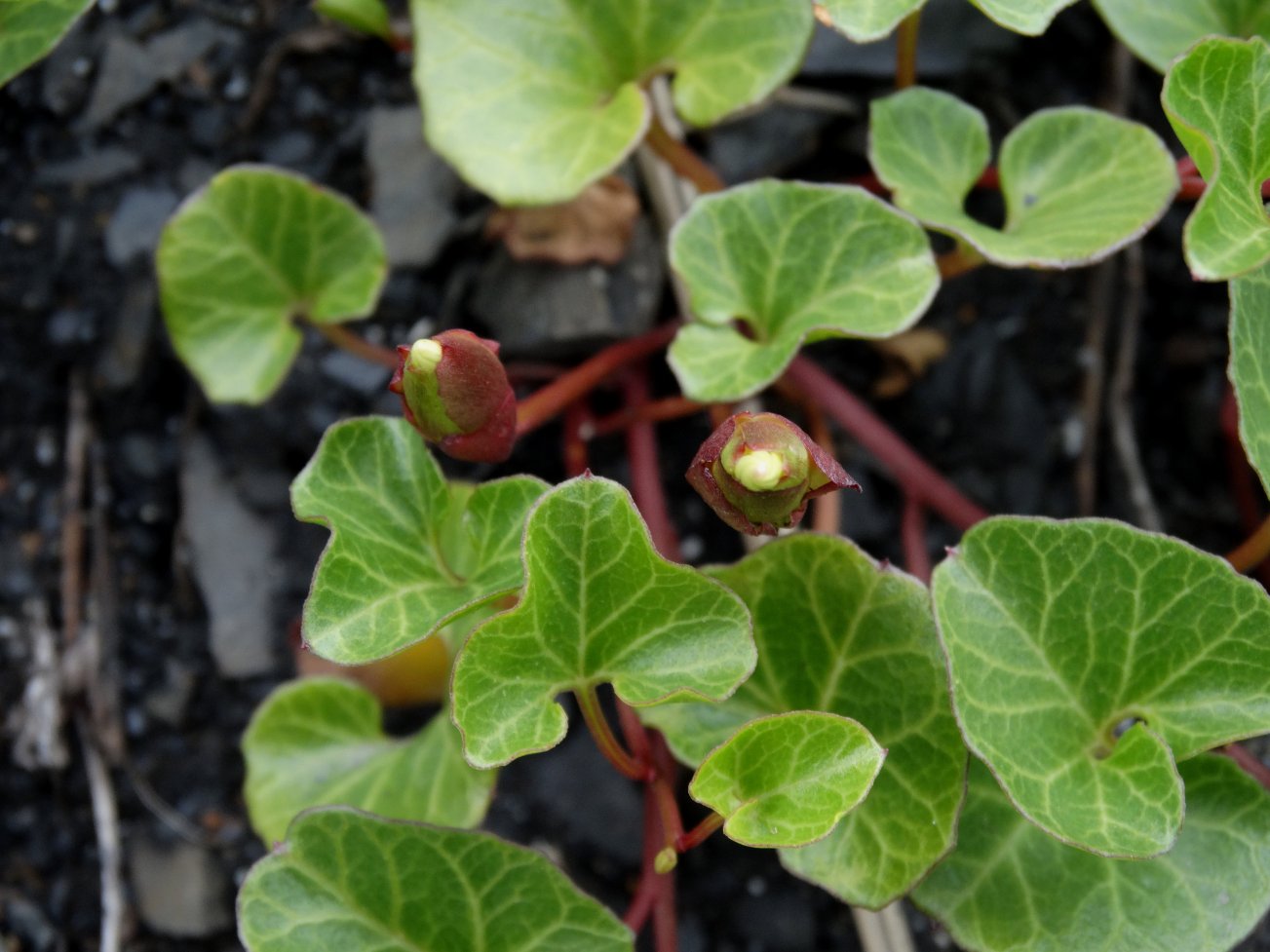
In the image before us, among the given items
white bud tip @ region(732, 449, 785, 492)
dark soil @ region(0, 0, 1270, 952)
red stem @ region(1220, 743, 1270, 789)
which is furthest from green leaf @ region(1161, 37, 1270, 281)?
dark soil @ region(0, 0, 1270, 952)

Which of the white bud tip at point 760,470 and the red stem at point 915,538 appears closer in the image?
the white bud tip at point 760,470

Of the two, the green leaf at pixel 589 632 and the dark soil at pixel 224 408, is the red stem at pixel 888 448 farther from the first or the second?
the green leaf at pixel 589 632

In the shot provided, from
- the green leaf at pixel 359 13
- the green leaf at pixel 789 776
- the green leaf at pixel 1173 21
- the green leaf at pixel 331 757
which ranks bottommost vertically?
the green leaf at pixel 331 757

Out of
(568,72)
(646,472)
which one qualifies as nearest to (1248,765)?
(646,472)

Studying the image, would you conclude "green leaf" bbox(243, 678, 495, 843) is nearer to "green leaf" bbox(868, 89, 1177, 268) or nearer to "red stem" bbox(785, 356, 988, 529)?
"red stem" bbox(785, 356, 988, 529)

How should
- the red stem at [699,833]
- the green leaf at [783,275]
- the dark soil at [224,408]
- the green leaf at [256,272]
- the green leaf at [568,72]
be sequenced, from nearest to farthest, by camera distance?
the red stem at [699,833]
the green leaf at [783,275]
the green leaf at [568,72]
the green leaf at [256,272]
the dark soil at [224,408]

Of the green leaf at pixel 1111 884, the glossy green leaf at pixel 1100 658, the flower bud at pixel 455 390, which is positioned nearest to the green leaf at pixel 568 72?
the flower bud at pixel 455 390

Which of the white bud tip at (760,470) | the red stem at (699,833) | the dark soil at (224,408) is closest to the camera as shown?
the white bud tip at (760,470)
